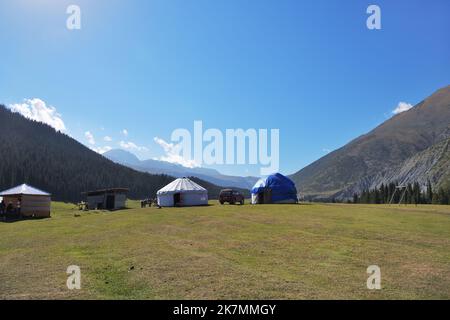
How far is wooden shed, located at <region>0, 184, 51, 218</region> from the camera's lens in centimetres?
4241

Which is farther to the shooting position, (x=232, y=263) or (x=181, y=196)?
(x=181, y=196)

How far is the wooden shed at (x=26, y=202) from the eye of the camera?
42.4m

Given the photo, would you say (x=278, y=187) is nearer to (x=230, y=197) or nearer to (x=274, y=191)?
(x=274, y=191)

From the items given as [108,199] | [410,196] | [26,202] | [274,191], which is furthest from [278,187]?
[410,196]

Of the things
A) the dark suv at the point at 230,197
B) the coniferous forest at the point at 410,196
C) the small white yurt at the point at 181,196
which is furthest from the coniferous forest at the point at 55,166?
the coniferous forest at the point at 410,196

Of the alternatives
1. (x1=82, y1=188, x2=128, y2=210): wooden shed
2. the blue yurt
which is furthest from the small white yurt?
(x1=82, y1=188, x2=128, y2=210): wooden shed

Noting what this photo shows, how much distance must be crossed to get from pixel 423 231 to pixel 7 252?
22.4 metres

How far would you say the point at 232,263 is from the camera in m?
13.0

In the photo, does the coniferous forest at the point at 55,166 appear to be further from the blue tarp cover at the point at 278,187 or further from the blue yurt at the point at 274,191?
the blue tarp cover at the point at 278,187

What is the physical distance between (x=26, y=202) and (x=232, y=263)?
37803 millimetres

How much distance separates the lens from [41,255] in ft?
51.7

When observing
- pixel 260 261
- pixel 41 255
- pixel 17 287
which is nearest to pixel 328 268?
pixel 260 261

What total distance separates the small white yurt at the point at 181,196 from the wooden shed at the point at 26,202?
15.9 m
